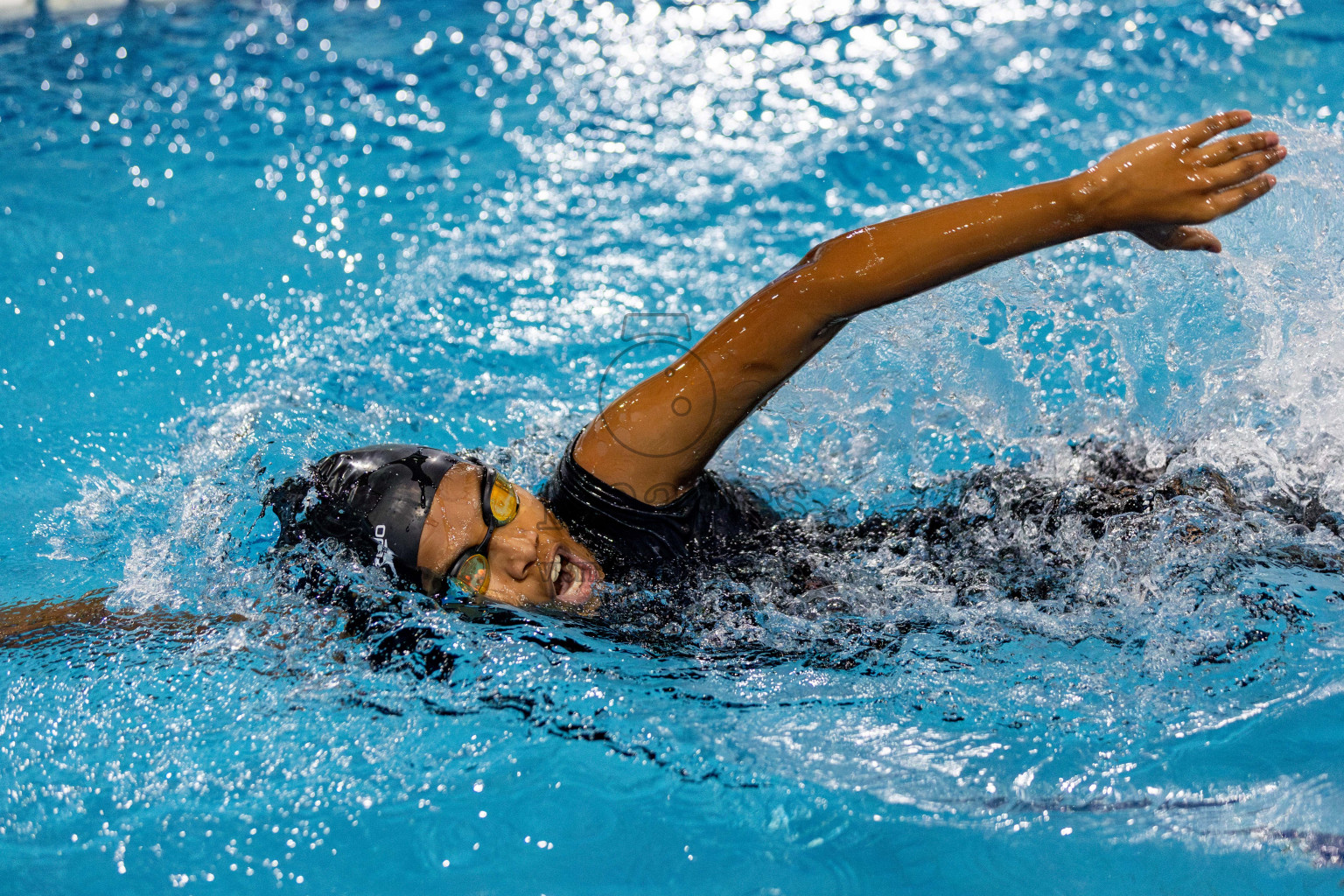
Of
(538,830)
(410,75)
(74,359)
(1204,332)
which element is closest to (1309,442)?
(1204,332)

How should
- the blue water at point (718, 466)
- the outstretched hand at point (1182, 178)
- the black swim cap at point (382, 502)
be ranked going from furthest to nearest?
the black swim cap at point (382, 502), the blue water at point (718, 466), the outstretched hand at point (1182, 178)

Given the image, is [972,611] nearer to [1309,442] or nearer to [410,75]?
[1309,442]

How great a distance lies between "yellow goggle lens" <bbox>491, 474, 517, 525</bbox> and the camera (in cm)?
230

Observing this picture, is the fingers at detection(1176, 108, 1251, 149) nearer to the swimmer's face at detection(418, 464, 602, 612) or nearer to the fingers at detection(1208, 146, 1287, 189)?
the fingers at detection(1208, 146, 1287, 189)

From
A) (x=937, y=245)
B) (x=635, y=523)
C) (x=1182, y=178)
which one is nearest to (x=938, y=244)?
(x=937, y=245)

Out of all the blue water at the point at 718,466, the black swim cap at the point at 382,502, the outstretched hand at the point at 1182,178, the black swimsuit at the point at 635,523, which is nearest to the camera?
the outstretched hand at the point at 1182,178

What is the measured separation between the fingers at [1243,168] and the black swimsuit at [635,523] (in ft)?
4.12

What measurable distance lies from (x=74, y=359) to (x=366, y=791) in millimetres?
2631

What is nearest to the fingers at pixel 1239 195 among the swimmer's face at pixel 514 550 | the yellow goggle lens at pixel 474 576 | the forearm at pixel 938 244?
the forearm at pixel 938 244

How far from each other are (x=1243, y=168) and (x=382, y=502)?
6.09ft

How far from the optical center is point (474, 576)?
7.45 ft

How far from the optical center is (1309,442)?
2.66 meters

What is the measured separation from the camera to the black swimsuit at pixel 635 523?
7.86 feet

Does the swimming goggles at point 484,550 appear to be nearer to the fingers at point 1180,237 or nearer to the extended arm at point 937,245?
the extended arm at point 937,245
